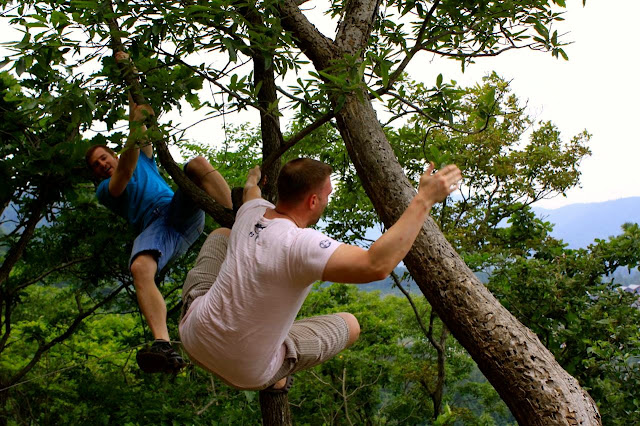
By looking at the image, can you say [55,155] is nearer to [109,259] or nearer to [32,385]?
[109,259]

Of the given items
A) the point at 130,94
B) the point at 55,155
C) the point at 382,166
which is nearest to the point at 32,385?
the point at 55,155

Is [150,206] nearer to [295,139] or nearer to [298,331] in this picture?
[295,139]

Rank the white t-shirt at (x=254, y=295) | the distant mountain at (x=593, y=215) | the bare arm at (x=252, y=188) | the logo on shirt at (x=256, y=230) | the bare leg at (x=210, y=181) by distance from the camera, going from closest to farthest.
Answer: the white t-shirt at (x=254, y=295)
the logo on shirt at (x=256, y=230)
the bare arm at (x=252, y=188)
the bare leg at (x=210, y=181)
the distant mountain at (x=593, y=215)

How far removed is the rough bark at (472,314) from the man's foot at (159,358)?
1.20m

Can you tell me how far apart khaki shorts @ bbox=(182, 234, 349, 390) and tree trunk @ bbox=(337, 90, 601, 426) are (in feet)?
1.46

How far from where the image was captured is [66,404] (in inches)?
275

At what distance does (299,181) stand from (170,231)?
1.54m

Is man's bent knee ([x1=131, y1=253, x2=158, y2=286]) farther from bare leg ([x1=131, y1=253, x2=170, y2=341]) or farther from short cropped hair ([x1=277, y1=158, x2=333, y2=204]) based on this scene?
short cropped hair ([x1=277, y1=158, x2=333, y2=204])

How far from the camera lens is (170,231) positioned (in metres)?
3.43

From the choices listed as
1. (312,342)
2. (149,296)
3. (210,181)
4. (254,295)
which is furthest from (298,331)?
(210,181)

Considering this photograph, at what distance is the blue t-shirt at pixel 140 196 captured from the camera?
3.47 meters

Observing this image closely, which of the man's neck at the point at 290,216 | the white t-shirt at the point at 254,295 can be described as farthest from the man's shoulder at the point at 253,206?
the man's neck at the point at 290,216

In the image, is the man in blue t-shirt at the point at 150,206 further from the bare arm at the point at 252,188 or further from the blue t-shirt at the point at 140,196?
the bare arm at the point at 252,188

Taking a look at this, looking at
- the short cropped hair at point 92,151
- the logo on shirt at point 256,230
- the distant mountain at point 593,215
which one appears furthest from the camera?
the distant mountain at point 593,215
